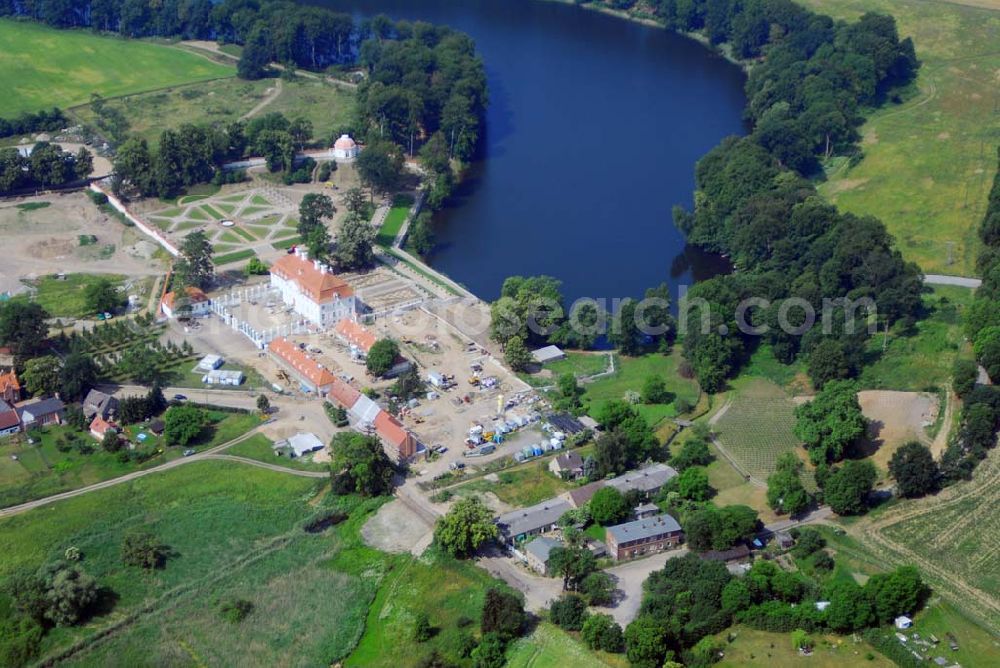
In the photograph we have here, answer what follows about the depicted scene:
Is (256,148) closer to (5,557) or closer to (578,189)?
(578,189)

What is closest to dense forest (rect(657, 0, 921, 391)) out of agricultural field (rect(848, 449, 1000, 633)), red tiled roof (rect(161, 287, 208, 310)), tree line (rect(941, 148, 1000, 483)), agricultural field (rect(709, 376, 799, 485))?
agricultural field (rect(709, 376, 799, 485))

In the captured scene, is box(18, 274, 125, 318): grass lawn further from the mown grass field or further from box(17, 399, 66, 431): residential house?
the mown grass field

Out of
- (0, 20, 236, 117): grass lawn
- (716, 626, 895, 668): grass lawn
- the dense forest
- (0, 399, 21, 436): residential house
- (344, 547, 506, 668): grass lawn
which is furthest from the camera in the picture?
(0, 20, 236, 117): grass lawn

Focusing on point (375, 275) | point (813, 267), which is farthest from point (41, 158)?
→ point (813, 267)

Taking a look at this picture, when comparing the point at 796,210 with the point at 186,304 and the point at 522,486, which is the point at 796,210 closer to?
the point at 522,486

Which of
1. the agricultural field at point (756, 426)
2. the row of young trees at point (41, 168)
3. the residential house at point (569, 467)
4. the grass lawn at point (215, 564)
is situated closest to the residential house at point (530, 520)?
the residential house at point (569, 467)
